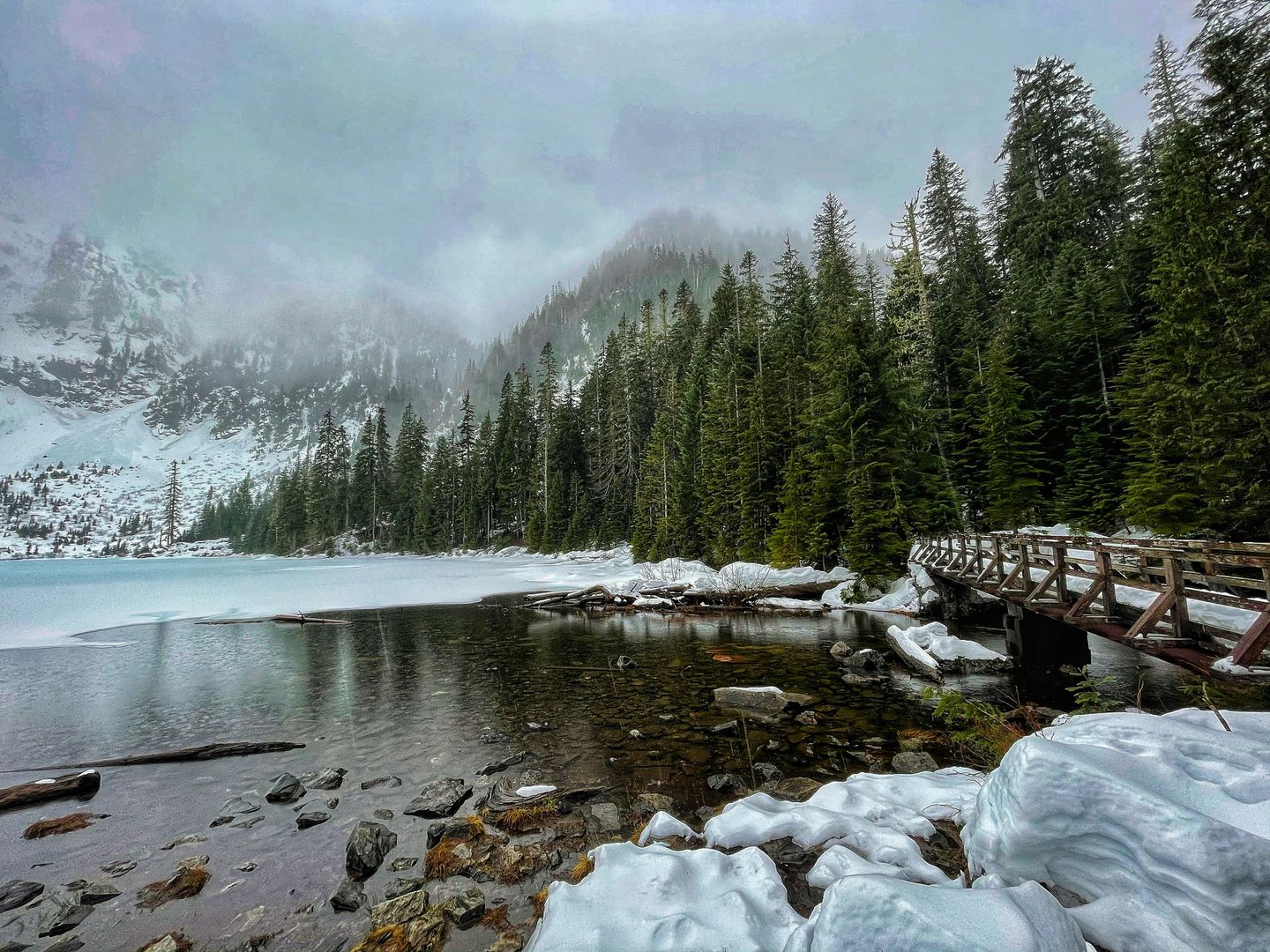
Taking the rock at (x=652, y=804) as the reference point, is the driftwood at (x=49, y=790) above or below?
above

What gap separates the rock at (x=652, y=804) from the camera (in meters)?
5.84

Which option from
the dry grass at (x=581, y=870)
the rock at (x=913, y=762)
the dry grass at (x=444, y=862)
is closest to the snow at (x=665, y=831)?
the dry grass at (x=581, y=870)

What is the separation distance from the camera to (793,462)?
26.1m

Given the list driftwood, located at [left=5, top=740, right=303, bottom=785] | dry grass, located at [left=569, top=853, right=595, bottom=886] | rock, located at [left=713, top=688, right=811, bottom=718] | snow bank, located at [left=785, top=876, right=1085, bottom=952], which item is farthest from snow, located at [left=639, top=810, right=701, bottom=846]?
driftwood, located at [left=5, top=740, right=303, bottom=785]

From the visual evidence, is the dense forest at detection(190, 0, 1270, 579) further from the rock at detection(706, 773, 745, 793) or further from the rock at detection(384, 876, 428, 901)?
the rock at detection(384, 876, 428, 901)

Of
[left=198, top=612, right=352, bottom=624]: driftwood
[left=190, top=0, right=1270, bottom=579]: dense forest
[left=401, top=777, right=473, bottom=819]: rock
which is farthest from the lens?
[left=198, top=612, right=352, bottom=624]: driftwood

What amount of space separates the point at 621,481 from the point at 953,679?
4204 centimetres

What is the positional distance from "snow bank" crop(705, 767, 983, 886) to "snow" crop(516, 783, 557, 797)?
2505mm

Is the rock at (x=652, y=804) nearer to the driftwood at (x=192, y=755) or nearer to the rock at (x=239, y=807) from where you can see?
the rock at (x=239, y=807)

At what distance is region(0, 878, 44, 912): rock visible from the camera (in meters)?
4.51

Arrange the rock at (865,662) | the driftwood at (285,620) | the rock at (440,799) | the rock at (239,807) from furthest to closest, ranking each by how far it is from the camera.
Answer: the driftwood at (285,620)
the rock at (865,662)
the rock at (239,807)
the rock at (440,799)

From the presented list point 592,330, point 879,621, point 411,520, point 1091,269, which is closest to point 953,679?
point 879,621

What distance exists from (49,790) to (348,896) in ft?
18.4

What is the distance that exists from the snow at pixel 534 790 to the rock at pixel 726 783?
2098 millimetres
